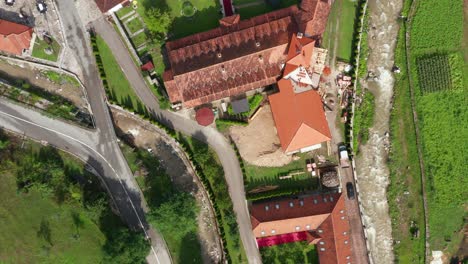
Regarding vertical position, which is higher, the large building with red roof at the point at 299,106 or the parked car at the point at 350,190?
the large building with red roof at the point at 299,106

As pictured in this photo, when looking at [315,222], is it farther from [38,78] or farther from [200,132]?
[38,78]

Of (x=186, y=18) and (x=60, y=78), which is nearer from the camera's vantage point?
(x=186, y=18)

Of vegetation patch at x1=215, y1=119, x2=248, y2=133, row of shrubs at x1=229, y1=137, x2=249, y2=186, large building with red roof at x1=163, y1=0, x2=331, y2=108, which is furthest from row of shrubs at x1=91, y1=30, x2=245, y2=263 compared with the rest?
vegetation patch at x1=215, y1=119, x2=248, y2=133

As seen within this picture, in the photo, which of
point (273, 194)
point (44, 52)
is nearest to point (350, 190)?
point (273, 194)

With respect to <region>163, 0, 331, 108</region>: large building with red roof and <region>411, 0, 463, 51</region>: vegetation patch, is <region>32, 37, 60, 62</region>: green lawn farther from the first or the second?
<region>411, 0, 463, 51</region>: vegetation patch

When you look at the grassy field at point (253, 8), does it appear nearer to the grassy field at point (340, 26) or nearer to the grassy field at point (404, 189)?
the grassy field at point (340, 26)

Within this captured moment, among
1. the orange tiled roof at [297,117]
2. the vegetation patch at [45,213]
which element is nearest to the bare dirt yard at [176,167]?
the vegetation patch at [45,213]
